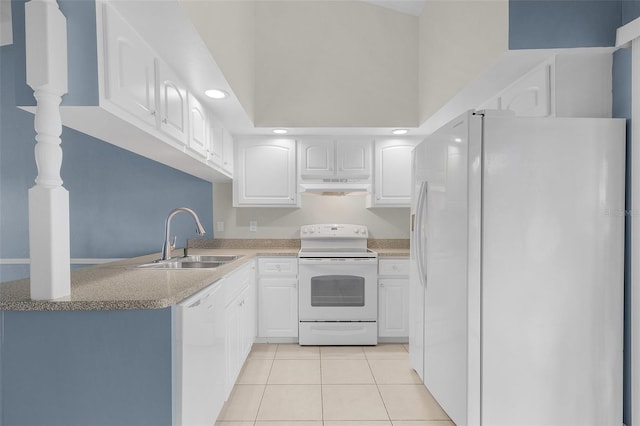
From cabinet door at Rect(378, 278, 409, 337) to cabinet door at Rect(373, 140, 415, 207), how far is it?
812mm

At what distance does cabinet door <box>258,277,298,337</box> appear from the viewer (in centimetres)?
323

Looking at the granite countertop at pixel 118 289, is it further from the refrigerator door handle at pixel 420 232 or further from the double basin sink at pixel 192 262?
the refrigerator door handle at pixel 420 232

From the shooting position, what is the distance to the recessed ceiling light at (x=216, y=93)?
231 centimetres

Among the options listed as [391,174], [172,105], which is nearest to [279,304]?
[391,174]

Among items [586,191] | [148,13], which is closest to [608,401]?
[586,191]

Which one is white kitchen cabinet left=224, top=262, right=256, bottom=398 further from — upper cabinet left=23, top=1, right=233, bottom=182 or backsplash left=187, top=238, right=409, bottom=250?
upper cabinet left=23, top=1, right=233, bottom=182

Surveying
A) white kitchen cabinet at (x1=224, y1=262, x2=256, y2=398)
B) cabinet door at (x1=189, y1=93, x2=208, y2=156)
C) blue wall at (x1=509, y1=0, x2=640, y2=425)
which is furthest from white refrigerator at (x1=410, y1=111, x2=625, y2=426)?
cabinet door at (x1=189, y1=93, x2=208, y2=156)

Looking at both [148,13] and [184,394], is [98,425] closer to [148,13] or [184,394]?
[184,394]

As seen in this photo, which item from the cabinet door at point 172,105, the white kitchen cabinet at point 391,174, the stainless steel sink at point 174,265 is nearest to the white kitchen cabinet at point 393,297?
the white kitchen cabinet at point 391,174

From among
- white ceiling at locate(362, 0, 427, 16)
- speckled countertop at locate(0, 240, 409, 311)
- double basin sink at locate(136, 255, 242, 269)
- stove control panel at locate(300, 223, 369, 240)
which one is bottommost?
double basin sink at locate(136, 255, 242, 269)

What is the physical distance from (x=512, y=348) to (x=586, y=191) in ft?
2.80

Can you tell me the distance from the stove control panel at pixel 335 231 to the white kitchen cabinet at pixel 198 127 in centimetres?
140

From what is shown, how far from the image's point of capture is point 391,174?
11.6 feet
